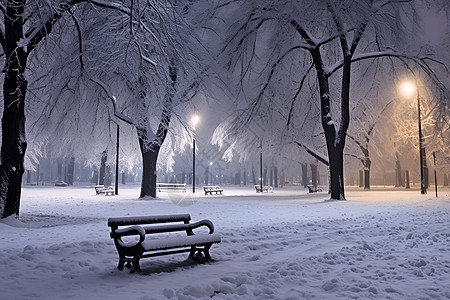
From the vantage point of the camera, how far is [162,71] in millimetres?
15055

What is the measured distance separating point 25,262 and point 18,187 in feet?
20.5

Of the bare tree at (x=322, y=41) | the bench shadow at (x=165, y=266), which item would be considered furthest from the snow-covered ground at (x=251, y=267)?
the bare tree at (x=322, y=41)

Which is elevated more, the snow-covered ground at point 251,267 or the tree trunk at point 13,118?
the tree trunk at point 13,118

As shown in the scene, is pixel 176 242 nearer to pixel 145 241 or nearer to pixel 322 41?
pixel 145 241

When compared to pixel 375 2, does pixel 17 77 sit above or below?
below

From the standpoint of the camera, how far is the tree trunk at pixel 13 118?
12.0m

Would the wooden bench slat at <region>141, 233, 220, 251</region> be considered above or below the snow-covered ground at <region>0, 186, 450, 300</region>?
above

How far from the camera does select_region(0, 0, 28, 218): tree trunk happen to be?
1198 centimetres

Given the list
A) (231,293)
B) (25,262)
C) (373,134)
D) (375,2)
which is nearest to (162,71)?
(25,262)

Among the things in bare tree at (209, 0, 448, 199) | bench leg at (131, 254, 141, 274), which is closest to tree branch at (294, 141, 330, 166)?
bare tree at (209, 0, 448, 199)

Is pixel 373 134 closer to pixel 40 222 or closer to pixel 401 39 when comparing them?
pixel 401 39

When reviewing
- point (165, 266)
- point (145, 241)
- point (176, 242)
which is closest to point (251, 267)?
point (176, 242)

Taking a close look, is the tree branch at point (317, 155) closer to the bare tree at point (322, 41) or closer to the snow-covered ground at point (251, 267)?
→ the bare tree at point (322, 41)

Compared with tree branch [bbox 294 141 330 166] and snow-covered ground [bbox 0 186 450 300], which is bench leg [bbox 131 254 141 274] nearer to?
snow-covered ground [bbox 0 186 450 300]
